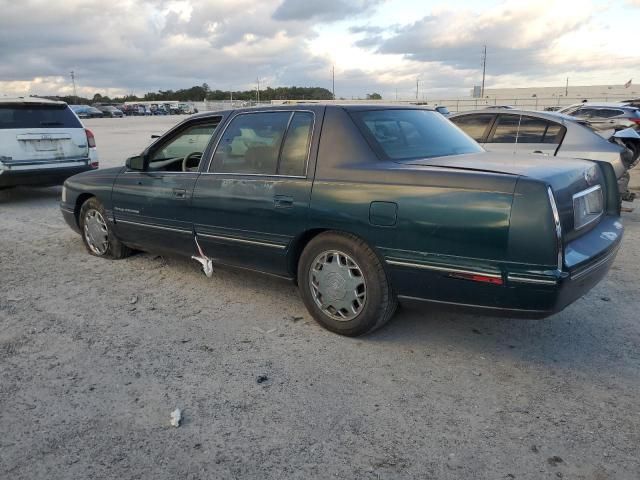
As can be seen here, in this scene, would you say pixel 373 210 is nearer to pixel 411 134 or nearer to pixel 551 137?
pixel 411 134

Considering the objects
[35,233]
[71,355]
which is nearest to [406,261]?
[71,355]

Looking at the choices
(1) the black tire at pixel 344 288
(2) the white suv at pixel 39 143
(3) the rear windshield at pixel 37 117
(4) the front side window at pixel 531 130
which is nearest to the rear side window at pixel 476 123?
(4) the front side window at pixel 531 130

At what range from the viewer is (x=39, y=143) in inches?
349

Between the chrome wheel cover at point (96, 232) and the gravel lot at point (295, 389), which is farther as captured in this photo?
the chrome wheel cover at point (96, 232)

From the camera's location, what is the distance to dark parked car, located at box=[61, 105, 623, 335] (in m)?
3.02

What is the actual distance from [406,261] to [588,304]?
2015 mm

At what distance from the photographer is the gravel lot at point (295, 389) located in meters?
2.55

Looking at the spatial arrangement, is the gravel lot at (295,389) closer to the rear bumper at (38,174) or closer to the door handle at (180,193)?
the door handle at (180,193)

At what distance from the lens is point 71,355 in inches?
143

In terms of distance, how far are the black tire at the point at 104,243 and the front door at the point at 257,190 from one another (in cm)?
157

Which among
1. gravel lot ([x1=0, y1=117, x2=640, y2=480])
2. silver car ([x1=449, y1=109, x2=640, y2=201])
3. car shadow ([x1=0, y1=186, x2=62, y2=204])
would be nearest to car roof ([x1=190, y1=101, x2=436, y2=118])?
gravel lot ([x1=0, y1=117, x2=640, y2=480])

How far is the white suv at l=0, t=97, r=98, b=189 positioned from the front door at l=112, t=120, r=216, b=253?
4.29m

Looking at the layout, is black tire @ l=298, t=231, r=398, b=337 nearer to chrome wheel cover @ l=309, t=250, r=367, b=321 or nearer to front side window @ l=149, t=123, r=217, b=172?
chrome wheel cover @ l=309, t=250, r=367, b=321

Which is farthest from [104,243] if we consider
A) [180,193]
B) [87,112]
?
[87,112]
